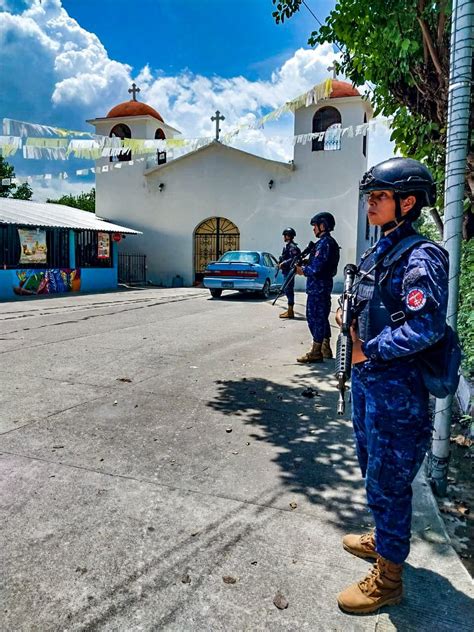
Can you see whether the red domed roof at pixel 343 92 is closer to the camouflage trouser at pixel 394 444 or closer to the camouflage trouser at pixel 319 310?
the camouflage trouser at pixel 319 310

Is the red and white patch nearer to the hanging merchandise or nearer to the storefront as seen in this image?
the storefront

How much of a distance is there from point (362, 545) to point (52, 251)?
1733cm

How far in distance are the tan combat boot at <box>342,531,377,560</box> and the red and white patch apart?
4.02ft

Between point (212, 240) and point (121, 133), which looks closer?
point (212, 240)

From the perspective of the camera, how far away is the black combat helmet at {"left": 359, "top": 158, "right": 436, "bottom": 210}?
79.9 inches

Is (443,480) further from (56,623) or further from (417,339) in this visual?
(56,623)

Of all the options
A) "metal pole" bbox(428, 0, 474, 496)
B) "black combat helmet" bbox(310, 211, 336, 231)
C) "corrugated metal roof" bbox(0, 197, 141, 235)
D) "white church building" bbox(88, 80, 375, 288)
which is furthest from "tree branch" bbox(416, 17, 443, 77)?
"white church building" bbox(88, 80, 375, 288)

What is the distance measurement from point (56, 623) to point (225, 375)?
401 cm

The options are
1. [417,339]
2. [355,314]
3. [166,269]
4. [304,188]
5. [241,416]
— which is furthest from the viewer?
[166,269]

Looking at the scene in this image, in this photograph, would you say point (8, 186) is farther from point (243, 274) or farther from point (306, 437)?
point (306, 437)

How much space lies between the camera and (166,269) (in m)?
23.3

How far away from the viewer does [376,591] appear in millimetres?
2053

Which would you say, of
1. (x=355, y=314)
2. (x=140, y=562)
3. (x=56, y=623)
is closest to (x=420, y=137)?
(x=355, y=314)

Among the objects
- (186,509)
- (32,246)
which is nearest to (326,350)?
(186,509)
